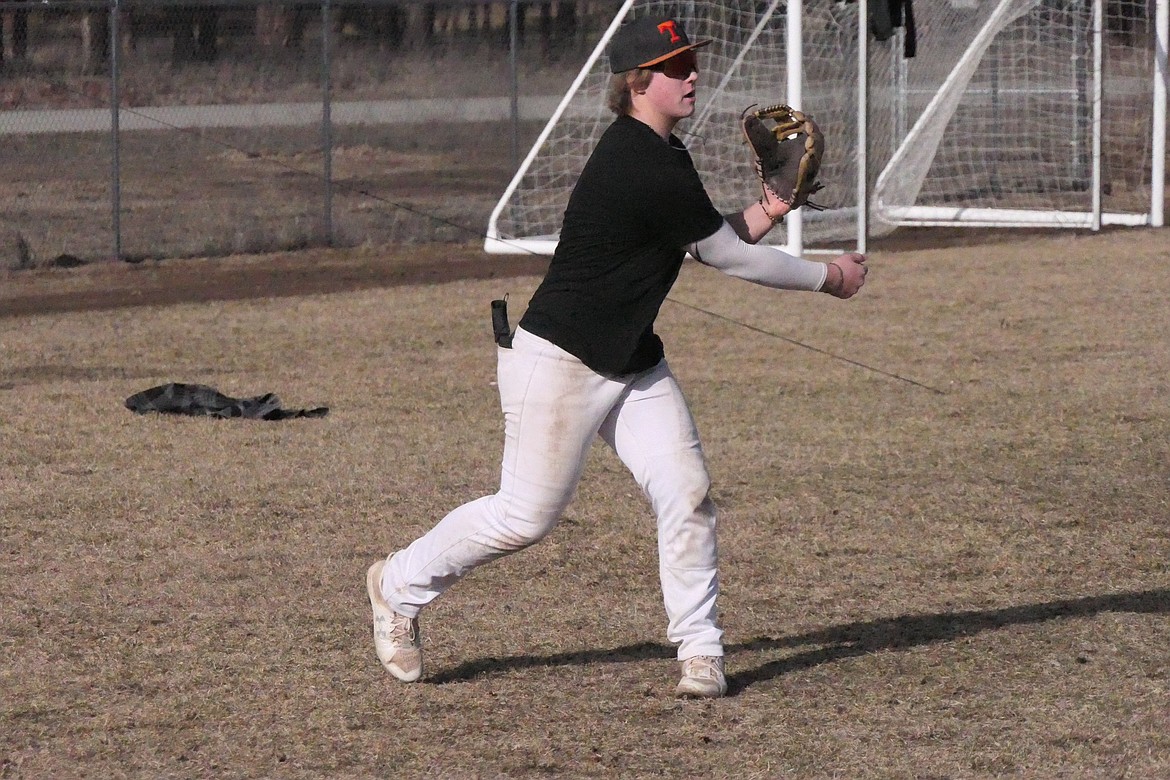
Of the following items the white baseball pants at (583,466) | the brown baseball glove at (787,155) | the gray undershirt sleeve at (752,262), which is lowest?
the white baseball pants at (583,466)

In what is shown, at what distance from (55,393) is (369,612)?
16.5 feet

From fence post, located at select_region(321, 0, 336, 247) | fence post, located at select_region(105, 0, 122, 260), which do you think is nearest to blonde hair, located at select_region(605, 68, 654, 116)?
fence post, located at select_region(105, 0, 122, 260)

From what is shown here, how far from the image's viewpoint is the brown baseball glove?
5156 mm

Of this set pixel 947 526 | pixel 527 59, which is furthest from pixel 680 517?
pixel 527 59

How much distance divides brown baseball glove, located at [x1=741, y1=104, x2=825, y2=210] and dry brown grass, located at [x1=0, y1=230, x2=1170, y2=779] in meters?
1.45

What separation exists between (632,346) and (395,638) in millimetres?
1134

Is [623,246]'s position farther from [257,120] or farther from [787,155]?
[257,120]

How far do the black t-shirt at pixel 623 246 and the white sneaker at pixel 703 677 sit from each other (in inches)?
33.8

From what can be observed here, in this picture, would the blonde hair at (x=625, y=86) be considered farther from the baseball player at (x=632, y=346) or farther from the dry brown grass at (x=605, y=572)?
the dry brown grass at (x=605, y=572)

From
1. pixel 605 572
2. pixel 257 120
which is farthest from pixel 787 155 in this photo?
pixel 257 120

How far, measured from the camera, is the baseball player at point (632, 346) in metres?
4.91

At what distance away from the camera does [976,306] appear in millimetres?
13516

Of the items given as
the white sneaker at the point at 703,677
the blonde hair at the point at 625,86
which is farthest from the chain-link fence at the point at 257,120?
the white sneaker at the point at 703,677

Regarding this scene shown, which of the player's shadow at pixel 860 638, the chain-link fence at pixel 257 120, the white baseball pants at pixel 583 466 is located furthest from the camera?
the chain-link fence at pixel 257 120
